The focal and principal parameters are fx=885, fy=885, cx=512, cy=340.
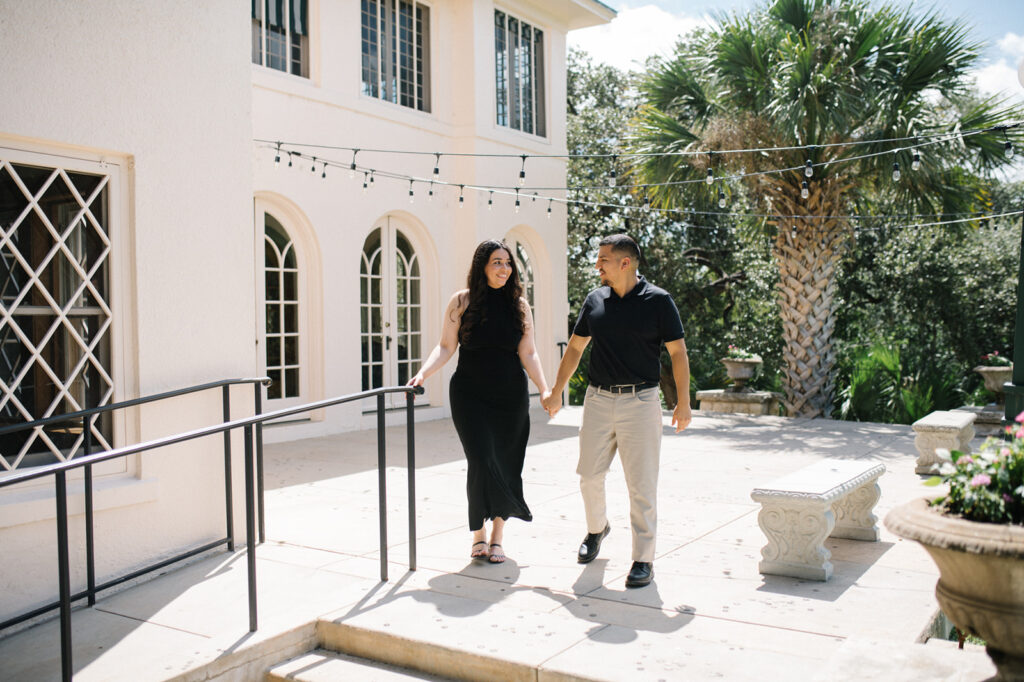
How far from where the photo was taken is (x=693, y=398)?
15695 mm

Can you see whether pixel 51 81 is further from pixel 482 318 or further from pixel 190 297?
pixel 482 318

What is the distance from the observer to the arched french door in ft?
39.1

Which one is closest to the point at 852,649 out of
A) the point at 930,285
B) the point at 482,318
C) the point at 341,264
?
the point at 482,318

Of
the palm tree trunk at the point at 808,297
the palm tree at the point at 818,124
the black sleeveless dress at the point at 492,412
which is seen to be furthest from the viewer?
the palm tree trunk at the point at 808,297

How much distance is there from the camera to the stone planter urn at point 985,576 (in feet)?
8.71

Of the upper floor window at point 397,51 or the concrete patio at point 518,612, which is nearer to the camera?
the concrete patio at point 518,612

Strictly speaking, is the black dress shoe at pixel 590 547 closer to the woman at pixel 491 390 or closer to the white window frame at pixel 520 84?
the woman at pixel 491 390

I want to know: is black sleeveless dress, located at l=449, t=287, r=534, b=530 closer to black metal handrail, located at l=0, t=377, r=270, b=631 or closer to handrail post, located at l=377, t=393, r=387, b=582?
handrail post, located at l=377, t=393, r=387, b=582

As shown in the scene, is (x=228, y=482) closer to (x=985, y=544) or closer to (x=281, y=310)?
(x=985, y=544)

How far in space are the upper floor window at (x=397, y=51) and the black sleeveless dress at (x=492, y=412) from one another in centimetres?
770

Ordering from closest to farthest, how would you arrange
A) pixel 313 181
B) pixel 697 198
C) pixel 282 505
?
pixel 282 505
pixel 313 181
pixel 697 198

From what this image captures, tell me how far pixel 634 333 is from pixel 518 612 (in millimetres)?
1538

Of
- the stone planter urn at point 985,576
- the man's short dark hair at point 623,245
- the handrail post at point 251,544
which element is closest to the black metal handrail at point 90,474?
the handrail post at point 251,544

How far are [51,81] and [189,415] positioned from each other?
79.1 inches
